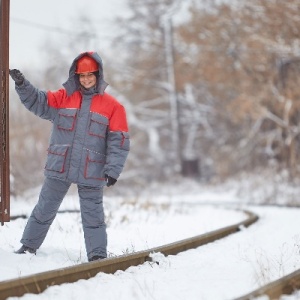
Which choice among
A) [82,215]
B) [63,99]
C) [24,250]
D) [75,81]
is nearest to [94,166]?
[82,215]

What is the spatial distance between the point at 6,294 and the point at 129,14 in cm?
2761

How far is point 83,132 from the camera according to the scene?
18.8 ft

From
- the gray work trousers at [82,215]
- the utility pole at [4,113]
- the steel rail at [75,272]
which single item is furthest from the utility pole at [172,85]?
the utility pole at [4,113]

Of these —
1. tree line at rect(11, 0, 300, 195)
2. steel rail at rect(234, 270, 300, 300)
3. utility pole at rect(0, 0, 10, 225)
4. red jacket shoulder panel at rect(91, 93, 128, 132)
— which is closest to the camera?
steel rail at rect(234, 270, 300, 300)

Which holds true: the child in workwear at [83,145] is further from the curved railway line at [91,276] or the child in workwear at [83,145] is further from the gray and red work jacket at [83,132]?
the curved railway line at [91,276]

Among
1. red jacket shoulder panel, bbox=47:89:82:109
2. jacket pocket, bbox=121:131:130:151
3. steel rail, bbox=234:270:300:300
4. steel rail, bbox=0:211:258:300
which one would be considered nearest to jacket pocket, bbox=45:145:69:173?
red jacket shoulder panel, bbox=47:89:82:109

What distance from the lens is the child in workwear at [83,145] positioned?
5.68 meters

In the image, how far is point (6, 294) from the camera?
13.5ft

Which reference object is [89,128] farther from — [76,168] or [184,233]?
[184,233]

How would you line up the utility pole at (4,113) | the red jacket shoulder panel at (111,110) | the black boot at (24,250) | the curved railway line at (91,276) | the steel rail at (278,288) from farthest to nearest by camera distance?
the black boot at (24,250), the red jacket shoulder panel at (111,110), the utility pole at (4,113), the curved railway line at (91,276), the steel rail at (278,288)

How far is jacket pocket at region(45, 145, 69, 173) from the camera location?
566 centimetres

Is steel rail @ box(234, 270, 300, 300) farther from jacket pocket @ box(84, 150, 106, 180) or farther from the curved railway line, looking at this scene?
jacket pocket @ box(84, 150, 106, 180)

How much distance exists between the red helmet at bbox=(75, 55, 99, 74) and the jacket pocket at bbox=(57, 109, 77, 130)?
39 centimetres

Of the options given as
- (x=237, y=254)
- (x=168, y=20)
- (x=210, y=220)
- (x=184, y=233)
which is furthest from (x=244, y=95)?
(x=237, y=254)
